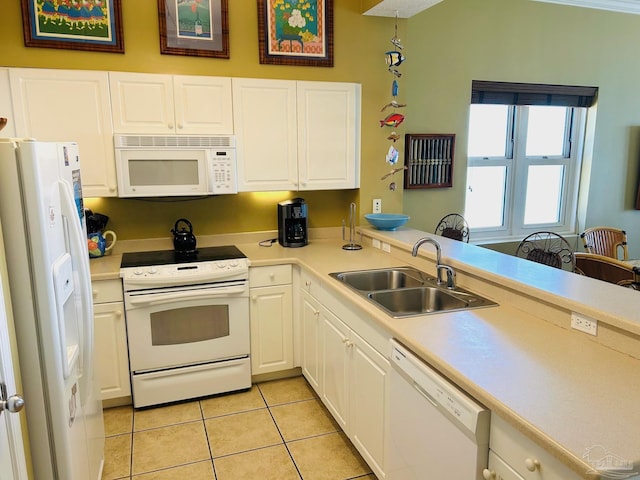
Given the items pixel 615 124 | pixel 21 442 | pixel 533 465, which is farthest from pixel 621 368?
pixel 615 124

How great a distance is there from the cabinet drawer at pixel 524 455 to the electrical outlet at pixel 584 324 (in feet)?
2.03

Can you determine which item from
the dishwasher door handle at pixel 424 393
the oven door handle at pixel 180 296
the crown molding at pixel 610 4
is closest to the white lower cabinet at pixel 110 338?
the oven door handle at pixel 180 296

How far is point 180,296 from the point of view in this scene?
288cm

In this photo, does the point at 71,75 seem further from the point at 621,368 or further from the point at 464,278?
the point at 621,368

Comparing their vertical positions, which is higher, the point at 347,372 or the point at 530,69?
the point at 530,69

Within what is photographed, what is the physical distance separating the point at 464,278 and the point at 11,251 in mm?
1943

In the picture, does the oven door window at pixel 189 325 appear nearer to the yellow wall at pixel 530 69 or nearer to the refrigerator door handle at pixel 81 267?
the refrigerator door handle at pixel 81 267

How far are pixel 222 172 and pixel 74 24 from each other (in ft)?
4.02

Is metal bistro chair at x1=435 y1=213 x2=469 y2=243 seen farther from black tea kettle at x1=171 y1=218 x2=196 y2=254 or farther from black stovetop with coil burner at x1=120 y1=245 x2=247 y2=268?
black tea kettle at x1=171 y1=218 x2=196 y2=254

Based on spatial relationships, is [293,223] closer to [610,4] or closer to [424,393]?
[424,393]

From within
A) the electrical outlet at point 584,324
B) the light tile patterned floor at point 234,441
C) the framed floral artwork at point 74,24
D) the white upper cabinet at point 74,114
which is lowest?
the light tile patterned floor at point 234,441

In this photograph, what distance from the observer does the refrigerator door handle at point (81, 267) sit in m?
1.70

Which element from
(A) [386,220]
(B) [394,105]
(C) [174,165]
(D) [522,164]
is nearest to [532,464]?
(A) [386,220]


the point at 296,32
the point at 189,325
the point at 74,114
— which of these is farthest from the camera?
the point at 296,32
